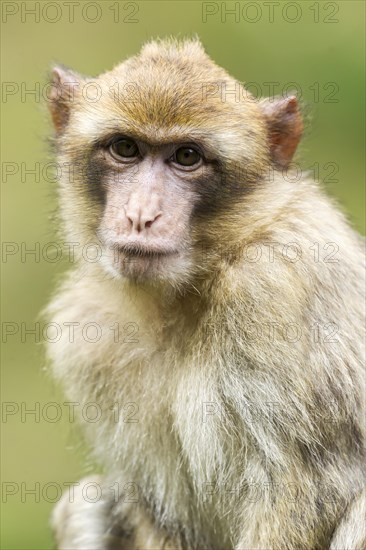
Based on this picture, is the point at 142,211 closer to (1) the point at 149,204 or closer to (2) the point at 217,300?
(1) the point at 149,204

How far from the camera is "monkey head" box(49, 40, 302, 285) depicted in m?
8.28

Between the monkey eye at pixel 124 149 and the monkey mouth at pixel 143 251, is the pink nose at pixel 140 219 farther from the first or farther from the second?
the monkey eye at pixel 124 149

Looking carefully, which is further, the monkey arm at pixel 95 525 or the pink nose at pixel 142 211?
the monkey arm at pixel 95 525

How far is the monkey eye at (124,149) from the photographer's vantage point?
28.1 ft

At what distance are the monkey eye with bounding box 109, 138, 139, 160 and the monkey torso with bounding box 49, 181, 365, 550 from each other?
35.8 inches

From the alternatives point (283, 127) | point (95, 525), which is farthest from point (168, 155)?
point (95, 525)

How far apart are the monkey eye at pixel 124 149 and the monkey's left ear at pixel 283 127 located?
41.1 inches

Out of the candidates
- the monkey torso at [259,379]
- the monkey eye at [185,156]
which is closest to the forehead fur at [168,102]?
the monkey eye at [185,156]

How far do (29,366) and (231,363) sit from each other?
8.30 meters

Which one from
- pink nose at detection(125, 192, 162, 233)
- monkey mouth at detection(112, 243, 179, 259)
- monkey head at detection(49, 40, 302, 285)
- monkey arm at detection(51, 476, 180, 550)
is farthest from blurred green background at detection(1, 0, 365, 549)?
pink nose at detection(125, 192, 162, 233)

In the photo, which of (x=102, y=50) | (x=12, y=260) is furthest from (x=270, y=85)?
(x=12, y=260)

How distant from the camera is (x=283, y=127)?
9031 mm

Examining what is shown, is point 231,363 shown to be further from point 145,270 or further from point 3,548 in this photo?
point 3,548

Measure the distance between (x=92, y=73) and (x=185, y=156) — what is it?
9491 millimetres
